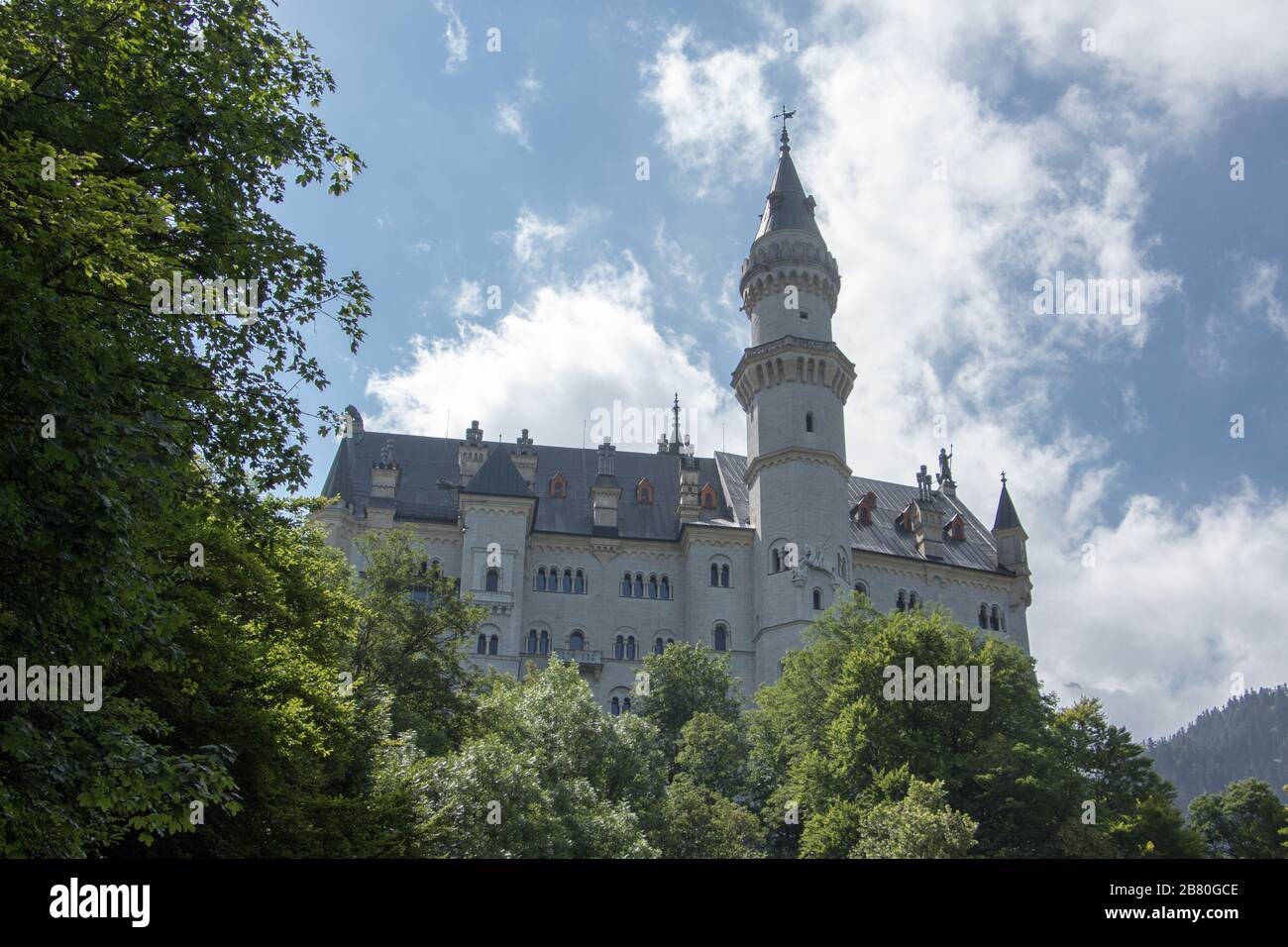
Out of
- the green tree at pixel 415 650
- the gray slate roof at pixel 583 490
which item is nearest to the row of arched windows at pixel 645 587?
the gray slate roof at pixel 583 490

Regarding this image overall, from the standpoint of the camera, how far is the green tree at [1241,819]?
59969mm

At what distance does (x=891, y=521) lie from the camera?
79.3 metres

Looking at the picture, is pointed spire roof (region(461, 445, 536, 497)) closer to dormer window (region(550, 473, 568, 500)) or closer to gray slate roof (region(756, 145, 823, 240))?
dormer window (region(550, 473, 568, 500))

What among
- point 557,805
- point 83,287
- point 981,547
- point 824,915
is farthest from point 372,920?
point 981,547

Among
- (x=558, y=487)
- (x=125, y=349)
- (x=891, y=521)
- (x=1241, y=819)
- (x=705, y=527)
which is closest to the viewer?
(x=125, y=349)

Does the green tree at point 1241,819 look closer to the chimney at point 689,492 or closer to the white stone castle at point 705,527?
the white stone castle at point 705,527

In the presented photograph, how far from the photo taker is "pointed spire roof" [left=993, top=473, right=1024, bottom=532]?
265 feet

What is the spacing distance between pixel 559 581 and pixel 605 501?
6022 mm

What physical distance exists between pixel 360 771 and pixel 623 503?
49.8 m

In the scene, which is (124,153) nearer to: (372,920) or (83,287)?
(83,287)

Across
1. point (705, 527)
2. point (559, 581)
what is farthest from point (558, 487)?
point (705, 527)

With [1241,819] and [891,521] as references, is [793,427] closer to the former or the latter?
[891,521]

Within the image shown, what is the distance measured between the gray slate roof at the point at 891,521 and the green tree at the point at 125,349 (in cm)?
5508

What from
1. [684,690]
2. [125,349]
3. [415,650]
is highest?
[125,349]
